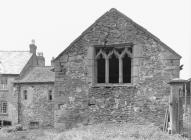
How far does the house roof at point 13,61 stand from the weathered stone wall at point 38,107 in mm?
3332

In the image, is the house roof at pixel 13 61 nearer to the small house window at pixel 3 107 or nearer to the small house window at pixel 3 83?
the small house window at pixel 3 83

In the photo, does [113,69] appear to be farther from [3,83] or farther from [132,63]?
[3,83]

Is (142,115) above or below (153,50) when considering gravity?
below

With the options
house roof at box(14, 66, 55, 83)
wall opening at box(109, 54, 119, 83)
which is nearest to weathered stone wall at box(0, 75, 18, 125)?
house roof at box(14, 66, 55, 83)

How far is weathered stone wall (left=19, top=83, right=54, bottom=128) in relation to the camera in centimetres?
3194

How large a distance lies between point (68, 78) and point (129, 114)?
11.3 ft

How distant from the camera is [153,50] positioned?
42.7ft

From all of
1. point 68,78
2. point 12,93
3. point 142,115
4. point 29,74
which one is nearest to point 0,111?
point 12,93

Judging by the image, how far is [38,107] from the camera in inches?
1270

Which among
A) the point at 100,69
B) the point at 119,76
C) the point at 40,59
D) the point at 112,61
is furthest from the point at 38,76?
the point at 119,76

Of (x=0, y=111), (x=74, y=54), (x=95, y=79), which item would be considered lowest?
(x=0, y=111)

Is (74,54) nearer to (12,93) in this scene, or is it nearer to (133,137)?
(133,137)

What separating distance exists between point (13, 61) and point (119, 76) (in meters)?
25.6

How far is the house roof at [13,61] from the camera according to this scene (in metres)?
34.9
